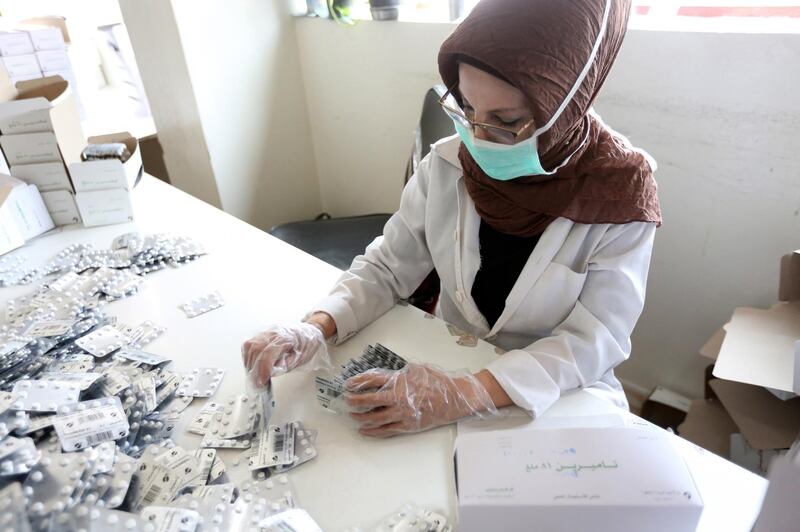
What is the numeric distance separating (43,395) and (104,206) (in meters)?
0.91

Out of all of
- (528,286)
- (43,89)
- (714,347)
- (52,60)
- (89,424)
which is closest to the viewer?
(89,424)

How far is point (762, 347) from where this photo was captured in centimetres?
122

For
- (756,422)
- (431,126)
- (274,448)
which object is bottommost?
(756,422)

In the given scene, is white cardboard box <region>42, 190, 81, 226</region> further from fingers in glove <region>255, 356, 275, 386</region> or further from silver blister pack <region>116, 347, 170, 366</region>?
fingers in glove <region>255, 356, 275, 386</region>

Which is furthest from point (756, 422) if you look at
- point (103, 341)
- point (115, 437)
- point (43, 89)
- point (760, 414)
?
point (43, 89)

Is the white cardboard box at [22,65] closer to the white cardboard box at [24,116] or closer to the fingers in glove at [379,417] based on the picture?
the white cardboard box at [24,116]

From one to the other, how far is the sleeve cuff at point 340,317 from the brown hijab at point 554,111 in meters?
0.35

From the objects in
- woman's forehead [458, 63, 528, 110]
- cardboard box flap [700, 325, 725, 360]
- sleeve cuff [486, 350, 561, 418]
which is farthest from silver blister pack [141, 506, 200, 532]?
cardboard box flap [700, 325, 725, 360]

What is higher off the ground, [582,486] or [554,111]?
[554,111]

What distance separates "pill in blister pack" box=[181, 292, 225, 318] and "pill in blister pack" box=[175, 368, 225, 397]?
204 millimetres

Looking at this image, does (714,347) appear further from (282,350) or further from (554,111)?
(282,350)

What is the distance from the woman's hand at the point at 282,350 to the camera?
2.98 ft

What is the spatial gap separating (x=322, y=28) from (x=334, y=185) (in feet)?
2.57

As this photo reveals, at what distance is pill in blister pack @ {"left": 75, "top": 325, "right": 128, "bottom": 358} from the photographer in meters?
1.04
